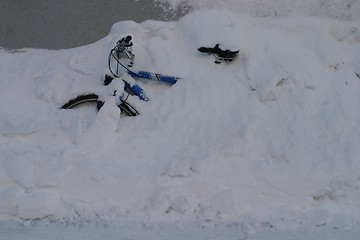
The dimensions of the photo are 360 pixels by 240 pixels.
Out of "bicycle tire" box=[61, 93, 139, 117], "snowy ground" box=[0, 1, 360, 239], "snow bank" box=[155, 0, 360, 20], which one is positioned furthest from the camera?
"snow bank" box=[155, 0, 360, 20]

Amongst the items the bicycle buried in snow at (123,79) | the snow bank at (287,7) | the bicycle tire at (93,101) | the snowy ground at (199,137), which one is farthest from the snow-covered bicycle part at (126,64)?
the snow bank at (287,7)

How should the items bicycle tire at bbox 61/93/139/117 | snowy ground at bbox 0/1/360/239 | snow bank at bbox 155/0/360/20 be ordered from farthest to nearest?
snow bank at bbox 155/0/360/20
bicycle tire at bbox 61/93/139/117
snowy ground at bbox 0/1/360/239

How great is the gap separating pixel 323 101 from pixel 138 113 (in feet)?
6.28

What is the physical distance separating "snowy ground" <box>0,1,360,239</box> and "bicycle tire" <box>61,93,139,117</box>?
0.09 metres

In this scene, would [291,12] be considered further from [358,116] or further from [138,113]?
[138,113]

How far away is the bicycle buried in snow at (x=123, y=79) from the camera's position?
5.57 meters

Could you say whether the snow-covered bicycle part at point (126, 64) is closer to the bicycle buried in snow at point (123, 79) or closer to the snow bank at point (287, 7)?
the bicycle buried in snow at point (123, 79)

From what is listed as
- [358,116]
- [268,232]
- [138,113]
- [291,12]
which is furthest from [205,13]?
[268,232]

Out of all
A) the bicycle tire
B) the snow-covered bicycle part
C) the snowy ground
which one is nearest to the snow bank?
the snowy ground

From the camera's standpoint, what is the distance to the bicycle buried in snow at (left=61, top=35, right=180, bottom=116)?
5.57 m

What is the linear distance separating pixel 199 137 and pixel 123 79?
43.1 inches

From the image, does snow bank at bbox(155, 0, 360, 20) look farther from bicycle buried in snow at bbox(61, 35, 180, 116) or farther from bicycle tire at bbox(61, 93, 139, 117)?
bicycle tire at bbox(61, 93, 139, 117)

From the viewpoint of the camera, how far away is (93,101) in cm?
576

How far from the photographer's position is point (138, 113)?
5.57 metres
